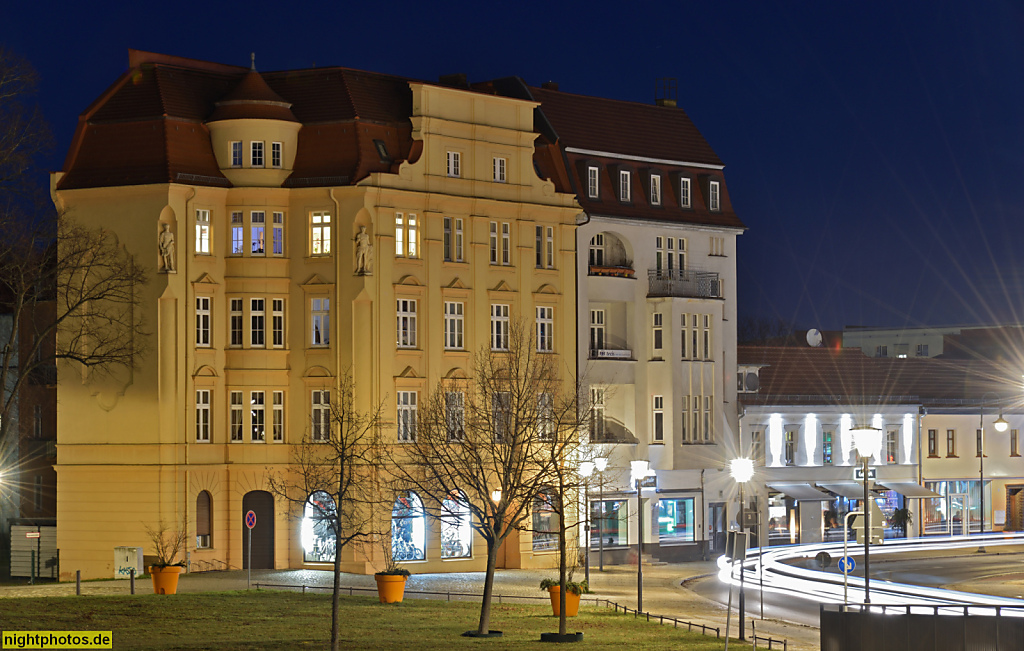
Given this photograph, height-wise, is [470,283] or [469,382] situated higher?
[470,283]

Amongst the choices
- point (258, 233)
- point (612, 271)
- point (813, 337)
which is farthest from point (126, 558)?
point (813, 337)

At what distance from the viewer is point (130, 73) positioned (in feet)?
207

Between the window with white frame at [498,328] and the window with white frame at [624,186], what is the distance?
9.65 m

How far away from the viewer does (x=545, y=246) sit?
67.9 meters

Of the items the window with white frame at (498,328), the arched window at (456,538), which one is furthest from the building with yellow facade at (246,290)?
the window with white frame at (498,328)

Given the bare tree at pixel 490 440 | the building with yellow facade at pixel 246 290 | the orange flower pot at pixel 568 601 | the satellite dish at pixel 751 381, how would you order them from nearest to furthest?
1. the bare tree at pixel 490 440
2. the orange flower pot at pixel 568 601
3. the building with yellow facade at pixel 246 290
4. the satellite dish at pixel 751 381

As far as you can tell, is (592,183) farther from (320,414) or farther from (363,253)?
(320,414)

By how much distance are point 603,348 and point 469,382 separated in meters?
10.2

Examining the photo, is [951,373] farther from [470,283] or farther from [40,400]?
[40,400]

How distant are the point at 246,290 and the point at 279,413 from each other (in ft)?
16.3

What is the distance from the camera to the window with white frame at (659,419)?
72.4 m

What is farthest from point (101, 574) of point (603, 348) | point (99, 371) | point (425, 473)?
point (603, 348)

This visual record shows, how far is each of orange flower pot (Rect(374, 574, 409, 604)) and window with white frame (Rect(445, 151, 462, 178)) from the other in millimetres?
21678

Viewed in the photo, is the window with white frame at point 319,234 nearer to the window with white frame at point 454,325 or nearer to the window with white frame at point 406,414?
the window with white frame at point 454,325
